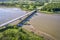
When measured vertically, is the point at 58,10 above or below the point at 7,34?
below

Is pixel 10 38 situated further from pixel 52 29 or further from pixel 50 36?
pixel 52 29

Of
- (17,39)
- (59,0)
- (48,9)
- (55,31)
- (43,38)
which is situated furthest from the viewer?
(59,0)

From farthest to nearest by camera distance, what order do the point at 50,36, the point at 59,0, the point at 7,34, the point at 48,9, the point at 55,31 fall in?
the point at 59,0 < the point at 48,9 < the point at 55,31 < the point at 50,36 < the point at 7,34

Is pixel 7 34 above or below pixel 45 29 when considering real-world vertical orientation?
above

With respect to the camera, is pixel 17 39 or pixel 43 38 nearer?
pixel 17 39

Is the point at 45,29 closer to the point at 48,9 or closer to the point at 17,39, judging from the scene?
the point at 17,39

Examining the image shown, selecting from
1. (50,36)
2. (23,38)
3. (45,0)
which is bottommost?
(45,0)

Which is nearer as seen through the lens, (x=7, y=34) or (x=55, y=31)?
(x=7, y=34)

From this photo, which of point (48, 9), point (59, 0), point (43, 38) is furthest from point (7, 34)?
point (59, 0)

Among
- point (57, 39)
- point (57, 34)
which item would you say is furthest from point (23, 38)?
point (57, 34)
